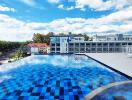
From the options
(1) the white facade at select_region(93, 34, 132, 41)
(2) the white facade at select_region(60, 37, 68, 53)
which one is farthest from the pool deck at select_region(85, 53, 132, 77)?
(1) the white facade at select_region(93, 34, 132, 41)

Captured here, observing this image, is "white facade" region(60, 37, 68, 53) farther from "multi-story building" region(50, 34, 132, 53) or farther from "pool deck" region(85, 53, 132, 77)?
"pool deck" region(85, 53, 132, 77)

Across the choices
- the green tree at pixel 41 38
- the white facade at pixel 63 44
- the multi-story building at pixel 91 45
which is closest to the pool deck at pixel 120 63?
the multi-story building at pixel 91 45

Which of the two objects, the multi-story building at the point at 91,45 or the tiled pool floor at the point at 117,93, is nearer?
the tiled pool floor at the point at 117,93

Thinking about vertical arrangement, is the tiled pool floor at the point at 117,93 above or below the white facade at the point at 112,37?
below

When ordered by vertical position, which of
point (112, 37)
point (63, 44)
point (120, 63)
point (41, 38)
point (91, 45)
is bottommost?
point (120, 63)

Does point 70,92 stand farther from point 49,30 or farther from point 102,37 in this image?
point 49,30

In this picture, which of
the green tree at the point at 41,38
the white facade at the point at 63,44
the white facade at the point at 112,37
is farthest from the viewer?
the green tree at the point at 41,38

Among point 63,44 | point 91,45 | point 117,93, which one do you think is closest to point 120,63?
point 117,93

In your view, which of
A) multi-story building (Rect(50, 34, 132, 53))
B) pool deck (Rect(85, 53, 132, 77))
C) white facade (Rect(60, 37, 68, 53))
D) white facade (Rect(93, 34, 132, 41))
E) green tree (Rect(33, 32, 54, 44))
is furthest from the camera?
green tree (Rect(33, 32, 54, 44))

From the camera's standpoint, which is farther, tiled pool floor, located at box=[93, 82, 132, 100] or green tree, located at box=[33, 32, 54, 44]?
green tree, located at box=[33, 32, 54, 44]

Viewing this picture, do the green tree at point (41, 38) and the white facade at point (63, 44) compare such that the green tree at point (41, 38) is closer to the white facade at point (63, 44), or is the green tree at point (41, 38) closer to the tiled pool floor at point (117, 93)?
the white facade at point (63, 44)

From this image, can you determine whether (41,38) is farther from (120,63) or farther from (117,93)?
(117,93)

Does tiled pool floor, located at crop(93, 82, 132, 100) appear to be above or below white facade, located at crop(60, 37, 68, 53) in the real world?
below

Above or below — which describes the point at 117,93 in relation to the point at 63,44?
below
